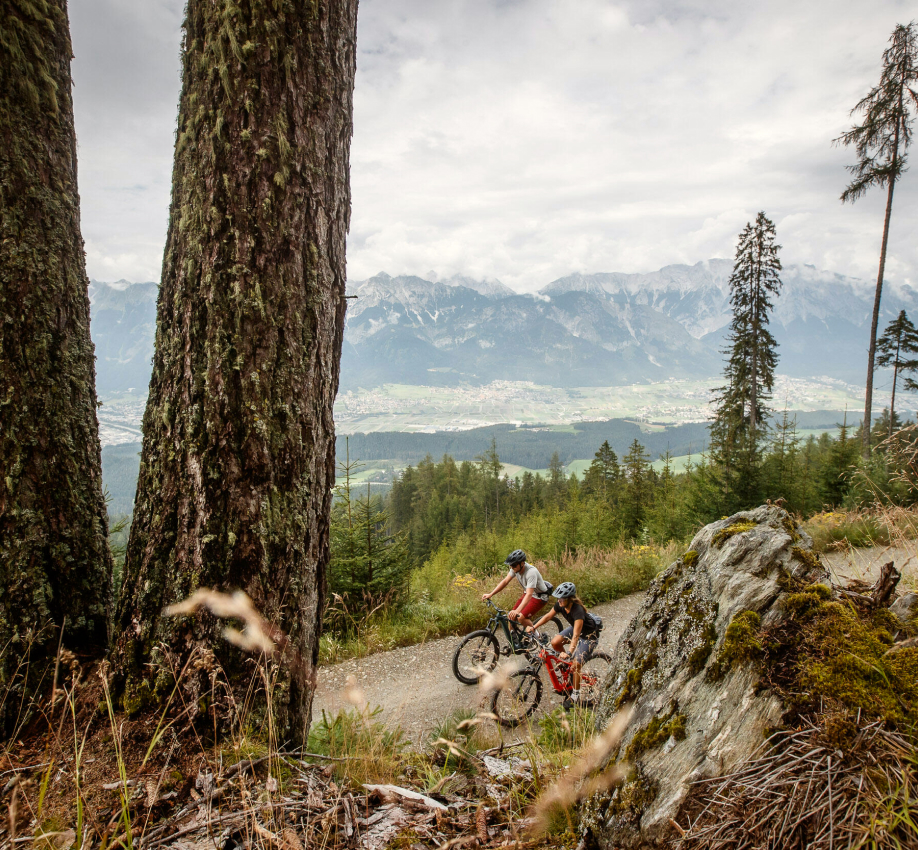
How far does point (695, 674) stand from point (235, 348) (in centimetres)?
230

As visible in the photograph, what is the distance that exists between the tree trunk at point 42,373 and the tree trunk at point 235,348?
40cm

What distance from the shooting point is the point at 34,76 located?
2.22 metres

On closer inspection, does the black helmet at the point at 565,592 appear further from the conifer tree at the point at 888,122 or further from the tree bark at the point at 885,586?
the conifer tree at the point at 888,122

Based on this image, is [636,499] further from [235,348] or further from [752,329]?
[235,348]

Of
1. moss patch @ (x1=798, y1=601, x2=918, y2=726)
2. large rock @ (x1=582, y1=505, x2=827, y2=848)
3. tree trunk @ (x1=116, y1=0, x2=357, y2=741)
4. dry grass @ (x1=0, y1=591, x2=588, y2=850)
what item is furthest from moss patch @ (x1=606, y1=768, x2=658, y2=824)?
tree trunk @ (x1=116, y1=0, x2=357, y2=741)

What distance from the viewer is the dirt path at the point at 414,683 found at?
6117 millimetres

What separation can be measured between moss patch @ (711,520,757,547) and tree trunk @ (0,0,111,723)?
306cm

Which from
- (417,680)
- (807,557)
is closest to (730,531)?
(807,557)

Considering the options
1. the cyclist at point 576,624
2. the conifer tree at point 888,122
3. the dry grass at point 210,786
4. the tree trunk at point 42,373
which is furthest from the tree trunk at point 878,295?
the tree trunk at point 42,373

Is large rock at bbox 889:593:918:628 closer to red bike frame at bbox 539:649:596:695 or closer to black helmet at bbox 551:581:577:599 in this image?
red bike frame at bbox 539:649:596:695

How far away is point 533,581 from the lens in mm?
6852

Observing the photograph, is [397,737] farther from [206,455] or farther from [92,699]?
[206,455]

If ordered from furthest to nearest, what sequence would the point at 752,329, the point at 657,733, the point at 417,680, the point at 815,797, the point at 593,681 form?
the point at 752,329
the point at 417,680
the point at 593,681
the point at 657,733
the point at 815,797

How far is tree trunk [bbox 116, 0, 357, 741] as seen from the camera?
205cm
